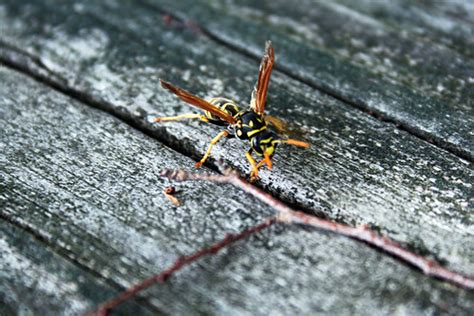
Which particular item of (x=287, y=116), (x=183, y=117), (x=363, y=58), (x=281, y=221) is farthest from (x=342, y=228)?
(x=363, y=58)

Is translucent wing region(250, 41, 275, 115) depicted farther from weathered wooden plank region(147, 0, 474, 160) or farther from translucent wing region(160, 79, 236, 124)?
weathered wooden plank region(147, 0, 474, 160)

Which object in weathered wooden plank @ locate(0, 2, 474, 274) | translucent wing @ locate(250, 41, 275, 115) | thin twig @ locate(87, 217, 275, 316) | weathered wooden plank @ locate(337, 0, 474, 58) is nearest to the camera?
thin twig @ locate(87, 217, 275, 316)

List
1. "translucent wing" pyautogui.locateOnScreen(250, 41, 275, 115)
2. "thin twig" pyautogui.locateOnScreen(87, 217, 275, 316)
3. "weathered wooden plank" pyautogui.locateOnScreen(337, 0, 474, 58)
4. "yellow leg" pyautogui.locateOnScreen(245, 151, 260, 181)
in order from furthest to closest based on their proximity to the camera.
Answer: "weathered wooden plank" pyautogui.locateOnScreen(337, 0, 474, 58), "translucent wing" pyautogui.locateOnScreen(250, 41, 275, 115), "yellow leg" pyautogui.locateOnScreen(245, 151, 260, 181), "thin twig" pyautogui.locateOnScreen(87, 217, 275, 316)

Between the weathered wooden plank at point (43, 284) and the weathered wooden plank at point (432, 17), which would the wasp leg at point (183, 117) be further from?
the weathered wooden plank at point (432, 17)

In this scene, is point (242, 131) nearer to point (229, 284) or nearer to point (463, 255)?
point (229, 284)

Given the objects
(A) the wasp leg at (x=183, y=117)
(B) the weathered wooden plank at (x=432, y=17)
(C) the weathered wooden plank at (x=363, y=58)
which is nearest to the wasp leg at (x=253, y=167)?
(A) the wasp leg at (x=183, y=117)

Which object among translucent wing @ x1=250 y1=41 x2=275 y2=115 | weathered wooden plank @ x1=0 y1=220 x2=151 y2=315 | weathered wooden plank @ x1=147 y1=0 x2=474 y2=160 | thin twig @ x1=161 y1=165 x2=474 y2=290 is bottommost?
weathered wooden plank @ x1=0 y1=220 x2=151 y2=315

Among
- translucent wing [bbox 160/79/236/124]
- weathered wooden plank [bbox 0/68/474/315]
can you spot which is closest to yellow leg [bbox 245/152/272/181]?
weathered wooden plank [bbox 0/68/474/315]
